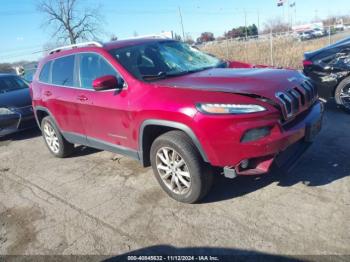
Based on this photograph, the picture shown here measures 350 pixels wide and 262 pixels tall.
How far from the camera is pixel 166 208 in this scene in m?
3.86

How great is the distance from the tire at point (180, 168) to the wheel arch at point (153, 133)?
0.31ft

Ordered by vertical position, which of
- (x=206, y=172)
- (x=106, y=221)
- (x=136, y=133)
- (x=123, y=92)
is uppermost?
(x=123, y=92)

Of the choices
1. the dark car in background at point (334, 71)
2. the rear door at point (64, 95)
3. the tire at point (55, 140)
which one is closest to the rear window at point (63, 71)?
the rear door at point (64, 95)

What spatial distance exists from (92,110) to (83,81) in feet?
1.70

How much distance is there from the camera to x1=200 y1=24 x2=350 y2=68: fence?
13.6m

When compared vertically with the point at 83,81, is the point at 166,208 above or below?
below

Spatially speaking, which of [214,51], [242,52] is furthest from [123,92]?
[214,51]

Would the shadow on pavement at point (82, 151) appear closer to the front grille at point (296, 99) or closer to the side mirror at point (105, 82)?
the side mirror at point (105, 82)

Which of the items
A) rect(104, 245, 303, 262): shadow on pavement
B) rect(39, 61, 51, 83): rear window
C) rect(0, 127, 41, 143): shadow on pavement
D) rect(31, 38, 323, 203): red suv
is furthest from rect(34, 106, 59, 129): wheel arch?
rect(104, 245, 303, 262): shadow on pavement

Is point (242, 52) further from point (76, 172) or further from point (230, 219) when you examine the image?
point (230, 219)

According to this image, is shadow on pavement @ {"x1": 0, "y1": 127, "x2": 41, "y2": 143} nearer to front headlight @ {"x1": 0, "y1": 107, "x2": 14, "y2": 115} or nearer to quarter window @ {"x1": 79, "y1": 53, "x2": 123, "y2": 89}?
front headlight @ {"x1": 0, "y1": 107, "x2": 14, "y2": 115}

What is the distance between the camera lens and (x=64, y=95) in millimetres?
5262

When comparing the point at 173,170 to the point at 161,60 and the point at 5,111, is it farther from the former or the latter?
the point at 5,111

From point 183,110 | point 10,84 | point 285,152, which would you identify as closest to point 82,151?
point 183,110
